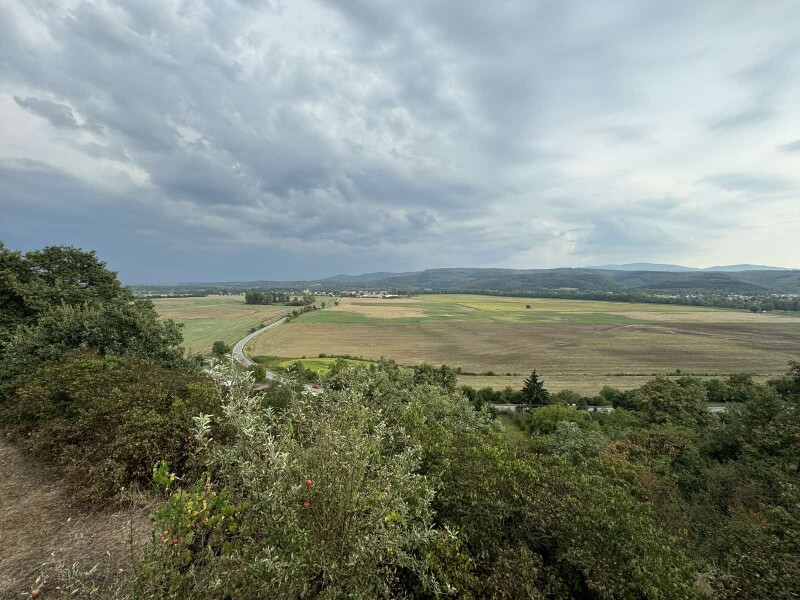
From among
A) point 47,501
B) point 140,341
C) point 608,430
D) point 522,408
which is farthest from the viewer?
point 522,408

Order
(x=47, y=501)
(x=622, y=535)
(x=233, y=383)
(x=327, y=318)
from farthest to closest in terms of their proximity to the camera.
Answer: (x=327, y=318) < (x=47, y=501) < (x=622, y=535) < (x=233, y=383)

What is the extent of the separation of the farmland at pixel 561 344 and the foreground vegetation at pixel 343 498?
140 feet

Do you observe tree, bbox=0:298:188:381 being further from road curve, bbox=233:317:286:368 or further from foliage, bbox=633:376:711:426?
foliage, bbox=633:376:711:426

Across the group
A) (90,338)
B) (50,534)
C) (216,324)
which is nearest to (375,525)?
(50,534)

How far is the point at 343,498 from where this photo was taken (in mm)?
4668

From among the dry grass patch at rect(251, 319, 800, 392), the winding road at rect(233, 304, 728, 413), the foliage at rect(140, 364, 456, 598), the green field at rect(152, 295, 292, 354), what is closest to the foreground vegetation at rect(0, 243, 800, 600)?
the foliage at rect(140, 364, 456, 598)

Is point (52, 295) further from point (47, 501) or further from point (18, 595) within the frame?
point (18, 595)

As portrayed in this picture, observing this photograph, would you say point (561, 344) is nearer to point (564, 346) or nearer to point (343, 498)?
point (564, 346)

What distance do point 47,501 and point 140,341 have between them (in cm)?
1179

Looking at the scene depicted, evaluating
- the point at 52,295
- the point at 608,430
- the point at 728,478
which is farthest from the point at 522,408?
the point at 52,295

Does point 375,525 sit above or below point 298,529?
below

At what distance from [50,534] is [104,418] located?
3350 mm

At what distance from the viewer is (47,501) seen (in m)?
8.37

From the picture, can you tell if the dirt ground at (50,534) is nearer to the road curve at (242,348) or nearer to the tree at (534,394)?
the road curve at (242,348)
